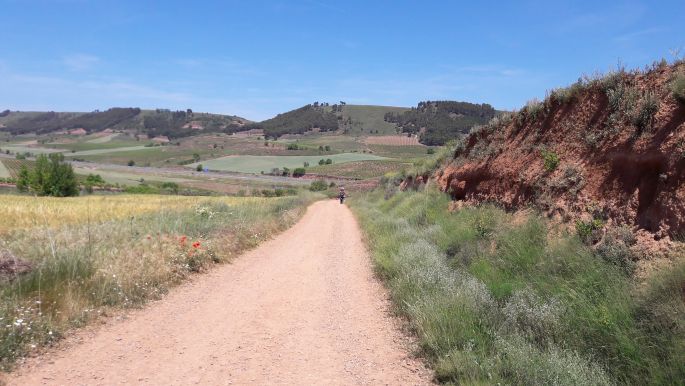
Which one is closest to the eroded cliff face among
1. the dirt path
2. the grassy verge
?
the grassy verge

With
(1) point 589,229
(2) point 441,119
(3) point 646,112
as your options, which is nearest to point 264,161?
(2) point 441,119

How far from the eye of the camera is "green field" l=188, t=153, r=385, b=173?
124250 mm

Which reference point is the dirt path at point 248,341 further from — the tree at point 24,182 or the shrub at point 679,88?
the tree at point 24,182

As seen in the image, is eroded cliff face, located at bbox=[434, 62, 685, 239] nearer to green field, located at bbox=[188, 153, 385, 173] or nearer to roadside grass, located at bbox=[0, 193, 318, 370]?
roadside grass, located at bbox=[0, 193, 318, 370]

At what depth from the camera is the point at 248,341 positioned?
6070 mm

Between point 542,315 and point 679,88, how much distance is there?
4.07 m

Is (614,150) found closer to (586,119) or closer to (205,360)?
(586,119)

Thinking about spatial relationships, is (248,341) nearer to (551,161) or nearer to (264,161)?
(551,161)

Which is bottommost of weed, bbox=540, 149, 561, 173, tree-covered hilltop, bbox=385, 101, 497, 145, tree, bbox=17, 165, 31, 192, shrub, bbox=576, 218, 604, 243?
tree, bbox=17, 165, 31, 192

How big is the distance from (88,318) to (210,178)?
334 ft

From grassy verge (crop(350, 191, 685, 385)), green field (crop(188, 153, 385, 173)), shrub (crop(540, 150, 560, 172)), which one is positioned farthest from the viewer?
green field (crop(188, 153, 385, 173))

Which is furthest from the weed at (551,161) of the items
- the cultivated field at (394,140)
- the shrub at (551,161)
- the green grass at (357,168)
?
the cultivated field at (394,140)

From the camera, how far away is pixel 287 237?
18078 mm

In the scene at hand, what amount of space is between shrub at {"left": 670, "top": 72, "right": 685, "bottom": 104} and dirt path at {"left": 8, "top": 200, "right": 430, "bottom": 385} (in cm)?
525
